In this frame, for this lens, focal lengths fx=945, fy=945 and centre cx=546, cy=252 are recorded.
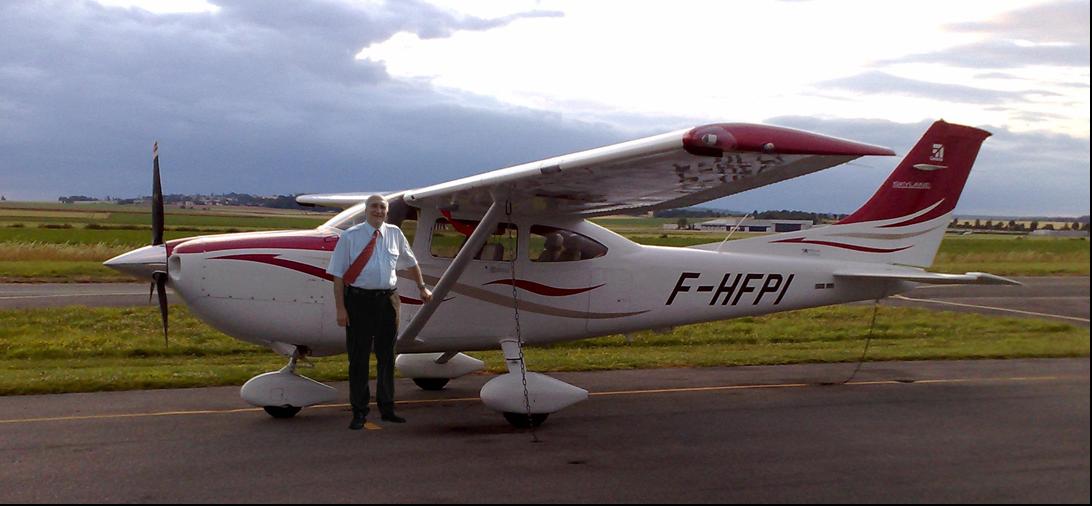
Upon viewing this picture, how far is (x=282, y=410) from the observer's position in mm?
8453

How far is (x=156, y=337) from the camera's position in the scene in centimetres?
1502

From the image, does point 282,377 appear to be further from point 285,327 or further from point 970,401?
point 970,401

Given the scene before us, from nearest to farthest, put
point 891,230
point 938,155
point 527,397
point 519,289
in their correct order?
point 527,397 < point 519,289 < point 938,155 < point 891,230

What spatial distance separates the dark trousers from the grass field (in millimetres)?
4017

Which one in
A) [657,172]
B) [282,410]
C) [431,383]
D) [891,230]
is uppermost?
[657,172]

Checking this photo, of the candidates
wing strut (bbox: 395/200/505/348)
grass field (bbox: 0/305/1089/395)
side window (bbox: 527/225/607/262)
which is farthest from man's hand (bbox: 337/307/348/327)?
grass field (bbox: 0/305/1089/395)

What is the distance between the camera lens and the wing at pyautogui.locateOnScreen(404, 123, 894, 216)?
5.88 m

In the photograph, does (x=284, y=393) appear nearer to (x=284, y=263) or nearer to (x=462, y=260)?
(x=284, y=263)

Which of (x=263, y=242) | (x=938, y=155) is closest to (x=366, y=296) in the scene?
(x=263, y=242)

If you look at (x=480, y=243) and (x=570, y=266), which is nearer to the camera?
(x=480, y=243)

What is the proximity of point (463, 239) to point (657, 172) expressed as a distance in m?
2.32

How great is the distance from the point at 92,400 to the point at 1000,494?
8.86 metres

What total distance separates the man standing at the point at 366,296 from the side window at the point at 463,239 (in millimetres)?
1650

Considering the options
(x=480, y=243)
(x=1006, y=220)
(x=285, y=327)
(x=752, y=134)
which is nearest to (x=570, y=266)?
(x=480, y=243)
